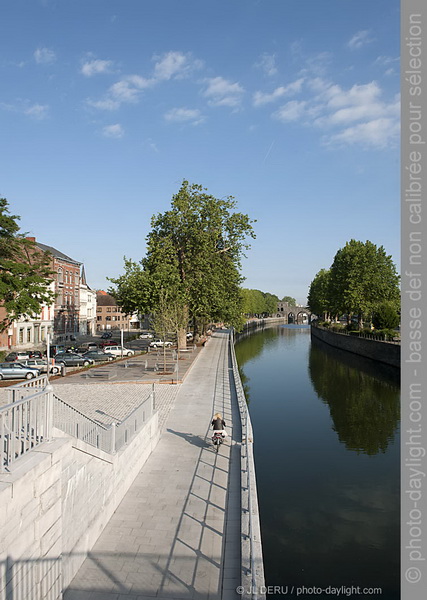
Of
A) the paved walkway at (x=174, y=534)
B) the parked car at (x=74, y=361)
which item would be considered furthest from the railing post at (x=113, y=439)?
the parked car at (x=74, y=361)

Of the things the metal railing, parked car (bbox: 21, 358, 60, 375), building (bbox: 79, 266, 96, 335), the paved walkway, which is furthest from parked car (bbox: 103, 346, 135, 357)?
the metal railing

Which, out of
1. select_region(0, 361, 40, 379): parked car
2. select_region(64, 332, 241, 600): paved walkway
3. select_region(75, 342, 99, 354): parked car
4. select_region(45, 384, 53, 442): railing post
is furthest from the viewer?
select_region(75, 342, 99, 354): parked car

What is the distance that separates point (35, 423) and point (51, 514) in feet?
4.44

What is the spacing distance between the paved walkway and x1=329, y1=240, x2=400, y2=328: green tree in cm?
5143

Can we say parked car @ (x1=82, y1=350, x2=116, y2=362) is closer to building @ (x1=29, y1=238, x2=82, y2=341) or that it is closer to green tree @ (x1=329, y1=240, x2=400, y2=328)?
building @ (x1=29, y1=238, x2=82, y2=341)

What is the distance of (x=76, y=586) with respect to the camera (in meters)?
7.35

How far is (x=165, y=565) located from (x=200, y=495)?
298 cm

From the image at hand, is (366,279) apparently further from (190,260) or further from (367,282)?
(190,260)

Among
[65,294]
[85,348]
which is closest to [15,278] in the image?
[85,348]

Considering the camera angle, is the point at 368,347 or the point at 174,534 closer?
the point at 174,534

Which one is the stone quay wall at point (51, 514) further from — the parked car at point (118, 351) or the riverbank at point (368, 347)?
the riverbank at point (368, 347)

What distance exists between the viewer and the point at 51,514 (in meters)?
Answer: 6.41

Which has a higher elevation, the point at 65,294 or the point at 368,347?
the point at 65,294

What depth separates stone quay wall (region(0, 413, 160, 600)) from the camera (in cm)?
544
